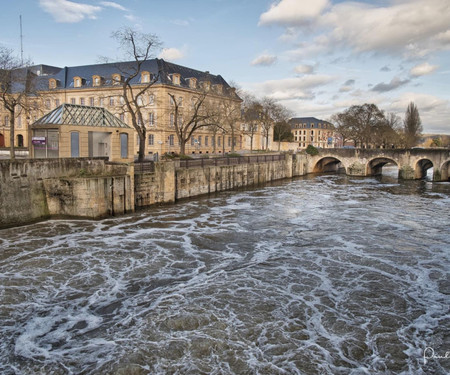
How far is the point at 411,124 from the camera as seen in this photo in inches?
3762

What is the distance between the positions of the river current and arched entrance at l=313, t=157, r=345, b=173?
41714 mm

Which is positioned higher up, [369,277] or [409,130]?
[409,130]

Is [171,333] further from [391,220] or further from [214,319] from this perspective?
[391,220]

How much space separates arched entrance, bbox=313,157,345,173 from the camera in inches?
2518

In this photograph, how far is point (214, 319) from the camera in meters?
10.6

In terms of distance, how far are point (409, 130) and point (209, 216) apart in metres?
84.8

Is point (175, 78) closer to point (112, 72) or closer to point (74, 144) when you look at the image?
point (112, 72)

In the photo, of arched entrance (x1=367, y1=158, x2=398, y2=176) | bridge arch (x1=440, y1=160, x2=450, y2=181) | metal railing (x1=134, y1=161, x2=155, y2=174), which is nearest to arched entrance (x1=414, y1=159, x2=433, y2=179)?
bridge arch (x1=440, y1=160, x2=450, y2=181)

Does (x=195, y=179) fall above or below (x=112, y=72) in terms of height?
below

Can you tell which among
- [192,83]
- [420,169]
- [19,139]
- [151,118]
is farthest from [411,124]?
[19,139]

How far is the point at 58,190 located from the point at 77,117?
22.0 feet

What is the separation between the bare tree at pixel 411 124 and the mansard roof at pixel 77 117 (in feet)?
270

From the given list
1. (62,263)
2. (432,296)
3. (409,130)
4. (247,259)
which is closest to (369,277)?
(432,296)

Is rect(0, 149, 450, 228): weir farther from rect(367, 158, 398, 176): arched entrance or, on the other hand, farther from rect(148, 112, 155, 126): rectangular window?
rect(367, 158, 398, 176): arched entrance
